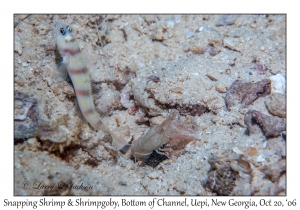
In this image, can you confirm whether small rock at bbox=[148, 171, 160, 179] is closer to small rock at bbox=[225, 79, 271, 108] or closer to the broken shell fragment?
the broken shell fragment

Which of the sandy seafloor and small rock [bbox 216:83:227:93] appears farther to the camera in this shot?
small rock [bbox 216:83:227:93]

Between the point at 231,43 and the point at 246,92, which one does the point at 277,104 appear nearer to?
the point at 246,92

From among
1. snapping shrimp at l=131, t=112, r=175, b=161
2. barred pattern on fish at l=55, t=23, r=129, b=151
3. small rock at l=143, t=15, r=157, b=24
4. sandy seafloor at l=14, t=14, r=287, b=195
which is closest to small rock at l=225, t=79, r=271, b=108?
sandy seafloor at l=14, t=14, r=287, b=195

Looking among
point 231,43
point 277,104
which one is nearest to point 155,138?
point 277,104

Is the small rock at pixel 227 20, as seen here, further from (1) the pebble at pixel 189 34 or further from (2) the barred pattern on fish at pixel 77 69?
(2) the barred pattern on fish at pixel 77 69

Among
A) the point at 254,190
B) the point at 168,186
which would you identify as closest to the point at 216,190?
the point at 254,190

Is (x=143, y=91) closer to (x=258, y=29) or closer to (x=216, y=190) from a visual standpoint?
(x=216, y=190)

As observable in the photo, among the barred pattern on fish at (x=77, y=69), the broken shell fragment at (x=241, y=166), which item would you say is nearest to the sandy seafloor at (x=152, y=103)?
the broken shell fragment at (x=241, y=166)
